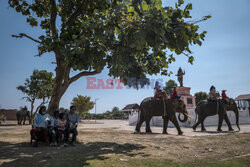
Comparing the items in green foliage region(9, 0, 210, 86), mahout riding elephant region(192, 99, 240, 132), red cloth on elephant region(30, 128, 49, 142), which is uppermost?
green foliage region(9, 0, 210, 86)

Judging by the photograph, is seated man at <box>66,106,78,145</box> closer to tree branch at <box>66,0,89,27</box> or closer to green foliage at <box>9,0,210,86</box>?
green foliage at <box>9,0,210,86</box>

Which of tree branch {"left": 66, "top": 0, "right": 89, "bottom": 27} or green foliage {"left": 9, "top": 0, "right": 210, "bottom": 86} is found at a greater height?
tree branch {"left": 66, "top": 0, "right": 89, "bottom": 27}

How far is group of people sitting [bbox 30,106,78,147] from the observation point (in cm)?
656

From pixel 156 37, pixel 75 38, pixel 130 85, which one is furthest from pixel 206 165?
pixel 130 85

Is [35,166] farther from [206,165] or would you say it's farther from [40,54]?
[40,54]

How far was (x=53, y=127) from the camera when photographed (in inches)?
265

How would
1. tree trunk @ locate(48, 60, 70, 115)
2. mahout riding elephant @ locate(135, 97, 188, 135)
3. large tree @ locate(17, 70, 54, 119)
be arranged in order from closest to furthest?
tree trunk @ locate(48, 60, 70, 115), mahout riding elephant @ locate(135, 97, 188, 135), large tree @ locate(17, 70, 54, 119)

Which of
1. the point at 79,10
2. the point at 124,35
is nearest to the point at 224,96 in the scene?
the point at 124,35

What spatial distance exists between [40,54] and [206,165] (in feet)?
29.2

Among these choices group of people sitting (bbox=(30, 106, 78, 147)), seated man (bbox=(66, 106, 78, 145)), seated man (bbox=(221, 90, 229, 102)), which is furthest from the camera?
seated man (bbox=(221, 90, 229, 102))

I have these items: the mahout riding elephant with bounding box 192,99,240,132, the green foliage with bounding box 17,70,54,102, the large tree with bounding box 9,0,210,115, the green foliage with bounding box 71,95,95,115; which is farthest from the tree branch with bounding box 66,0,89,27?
the green foliage with bounding box 71,95,95,115

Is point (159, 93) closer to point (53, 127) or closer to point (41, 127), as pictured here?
point (53, 127)

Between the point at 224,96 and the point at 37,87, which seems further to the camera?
the point at 37,87

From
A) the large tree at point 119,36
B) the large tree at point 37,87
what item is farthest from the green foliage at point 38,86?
the large tree at point 119,36
